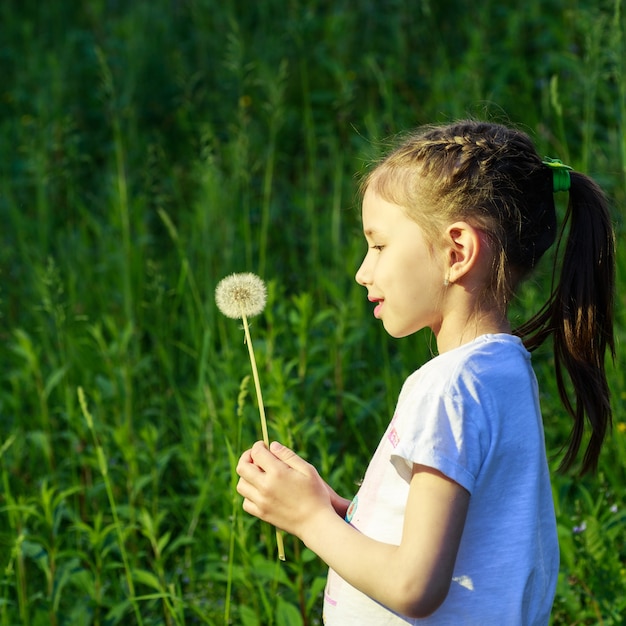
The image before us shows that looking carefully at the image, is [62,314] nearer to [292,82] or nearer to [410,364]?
[410,364]

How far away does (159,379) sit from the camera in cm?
308

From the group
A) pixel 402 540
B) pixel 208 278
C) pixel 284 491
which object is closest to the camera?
pixel 402 540

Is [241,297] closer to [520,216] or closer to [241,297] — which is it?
[241,297]

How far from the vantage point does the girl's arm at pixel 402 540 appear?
124 centimetres

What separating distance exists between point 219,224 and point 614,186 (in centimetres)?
142

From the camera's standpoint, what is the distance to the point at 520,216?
4.84 ft

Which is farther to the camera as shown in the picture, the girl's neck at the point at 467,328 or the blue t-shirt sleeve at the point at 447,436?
the girl's neck at the point at 467,328

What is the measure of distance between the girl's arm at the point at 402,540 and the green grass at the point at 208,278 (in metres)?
0.31

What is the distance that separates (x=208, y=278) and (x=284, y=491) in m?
1.95

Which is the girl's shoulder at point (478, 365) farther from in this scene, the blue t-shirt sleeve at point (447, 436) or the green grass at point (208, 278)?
the green grass at point (208, 278)

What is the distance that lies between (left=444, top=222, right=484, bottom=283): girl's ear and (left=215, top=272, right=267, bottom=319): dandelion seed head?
0.33 meters

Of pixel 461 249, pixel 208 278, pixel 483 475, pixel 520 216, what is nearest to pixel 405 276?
pixel 461 249

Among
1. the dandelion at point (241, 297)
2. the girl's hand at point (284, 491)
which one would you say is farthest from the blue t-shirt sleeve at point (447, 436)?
the dandelion at point (241, 297)

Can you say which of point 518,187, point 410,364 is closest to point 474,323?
point 518,187
